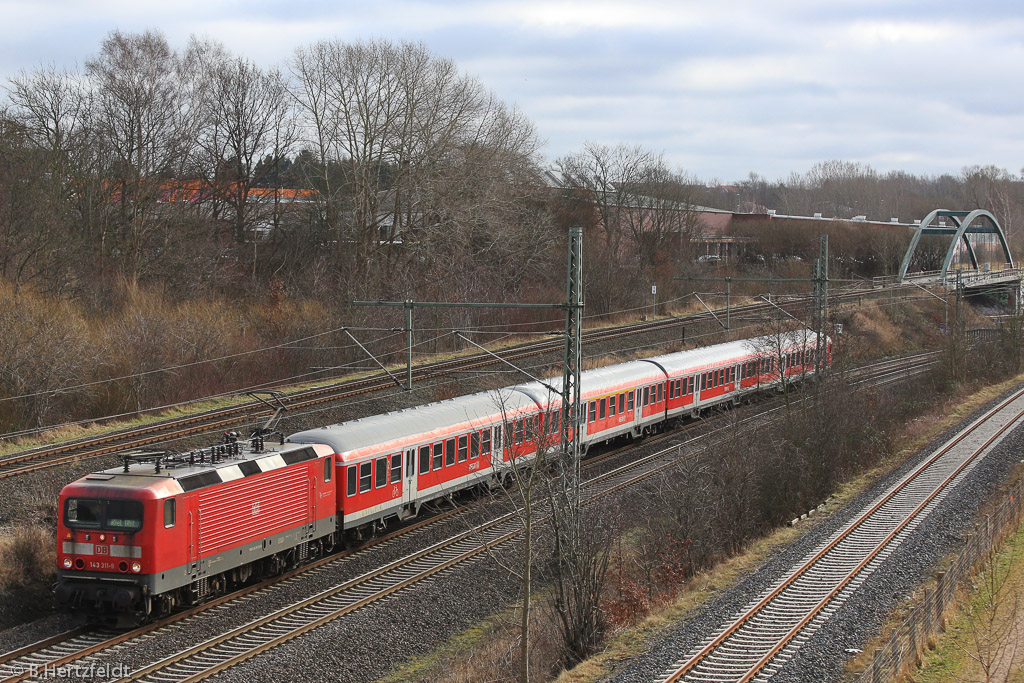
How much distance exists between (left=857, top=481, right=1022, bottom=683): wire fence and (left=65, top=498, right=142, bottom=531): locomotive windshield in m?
11.3

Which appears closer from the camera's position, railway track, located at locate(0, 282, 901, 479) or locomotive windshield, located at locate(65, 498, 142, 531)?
locomotive windshield, located at locate(65, 498, 142, 531)

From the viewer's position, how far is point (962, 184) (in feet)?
623

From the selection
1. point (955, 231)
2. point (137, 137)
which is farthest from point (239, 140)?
point (955, 231)

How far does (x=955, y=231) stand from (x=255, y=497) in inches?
3192

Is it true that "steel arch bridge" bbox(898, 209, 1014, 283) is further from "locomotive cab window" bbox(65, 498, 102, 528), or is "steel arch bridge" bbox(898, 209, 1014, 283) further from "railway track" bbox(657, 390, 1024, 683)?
"locomotive cab window" bbox(65, 498, 102, 528)

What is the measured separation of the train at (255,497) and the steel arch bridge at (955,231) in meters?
58.2

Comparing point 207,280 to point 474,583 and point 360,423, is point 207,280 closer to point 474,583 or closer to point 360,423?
point 360,423

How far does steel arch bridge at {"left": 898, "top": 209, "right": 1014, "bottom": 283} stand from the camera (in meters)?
77.7

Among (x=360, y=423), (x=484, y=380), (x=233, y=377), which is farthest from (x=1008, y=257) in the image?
(x=360, y=423)

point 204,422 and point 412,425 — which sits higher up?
point 412,425

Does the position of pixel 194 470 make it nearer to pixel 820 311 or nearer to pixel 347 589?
pixel 347 589

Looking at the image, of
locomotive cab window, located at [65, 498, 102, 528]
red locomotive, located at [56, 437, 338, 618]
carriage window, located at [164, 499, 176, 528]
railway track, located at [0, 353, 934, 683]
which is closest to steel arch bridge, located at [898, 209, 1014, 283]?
railway track, located at [0, 353, 934, 683]

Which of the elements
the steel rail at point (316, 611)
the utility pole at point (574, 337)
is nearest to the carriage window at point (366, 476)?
the steel rail at point (316, 611)

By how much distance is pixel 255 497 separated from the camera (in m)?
17.2
